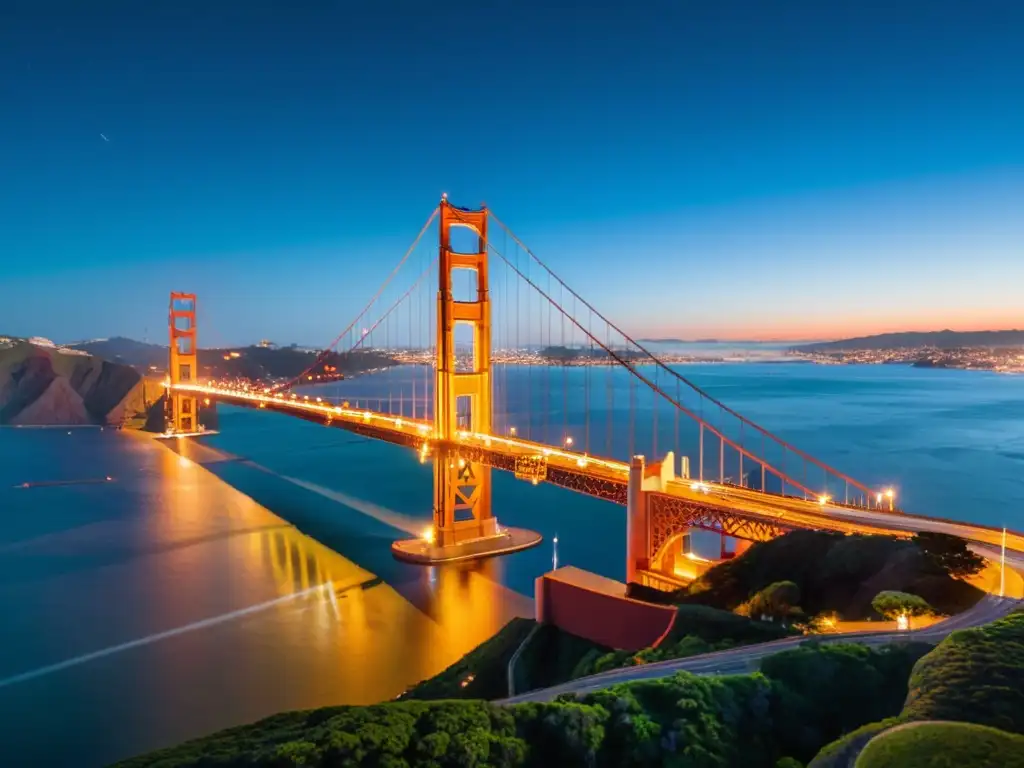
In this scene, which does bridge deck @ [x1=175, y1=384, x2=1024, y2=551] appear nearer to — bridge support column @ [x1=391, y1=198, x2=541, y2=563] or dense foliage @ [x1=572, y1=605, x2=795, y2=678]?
bridge support column @ [x1=391, y1=198, x2=541, y2=563]

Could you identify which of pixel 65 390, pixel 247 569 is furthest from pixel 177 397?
pixel 247 569

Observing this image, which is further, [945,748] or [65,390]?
[65,390]

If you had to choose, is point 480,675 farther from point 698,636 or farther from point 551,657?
point 698,636

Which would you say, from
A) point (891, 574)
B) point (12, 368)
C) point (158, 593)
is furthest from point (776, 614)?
point (12, 368)

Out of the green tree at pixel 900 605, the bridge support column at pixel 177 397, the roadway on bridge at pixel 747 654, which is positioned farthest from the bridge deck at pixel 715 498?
the bridge support column at pixel 177 397

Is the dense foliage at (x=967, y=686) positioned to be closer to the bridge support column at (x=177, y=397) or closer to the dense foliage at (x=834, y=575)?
the dense foliage at (x=834, y=575)

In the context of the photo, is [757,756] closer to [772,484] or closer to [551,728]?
[551,728]
